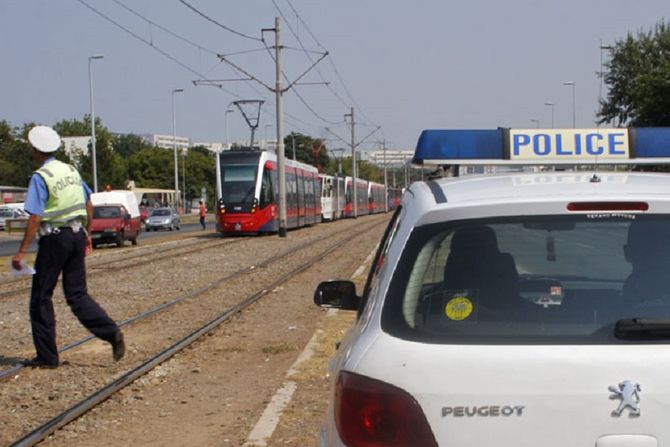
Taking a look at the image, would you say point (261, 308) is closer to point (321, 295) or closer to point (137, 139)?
point (321, 295)

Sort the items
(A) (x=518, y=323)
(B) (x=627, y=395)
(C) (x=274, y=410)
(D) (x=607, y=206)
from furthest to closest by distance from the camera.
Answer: (C) (x=274, y=410) < (D) (x=607, y=206) < (A) (x=518, y=323) < (B) (x=627, y=395)

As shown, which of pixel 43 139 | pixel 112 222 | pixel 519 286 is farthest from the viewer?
pixel 112 222

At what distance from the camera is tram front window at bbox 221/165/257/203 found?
3819 cm

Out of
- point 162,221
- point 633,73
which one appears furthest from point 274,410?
point 162,221

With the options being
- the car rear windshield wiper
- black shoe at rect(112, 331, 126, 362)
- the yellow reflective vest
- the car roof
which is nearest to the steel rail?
black shoe at rect(112, 331, 126, 362)

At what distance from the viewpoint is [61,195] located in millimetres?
8008

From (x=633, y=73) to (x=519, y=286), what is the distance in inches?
1679

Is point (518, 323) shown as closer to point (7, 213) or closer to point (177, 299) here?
point (177, 299)

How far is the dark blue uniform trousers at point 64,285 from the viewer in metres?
7.95

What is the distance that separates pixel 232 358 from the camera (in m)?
9.64

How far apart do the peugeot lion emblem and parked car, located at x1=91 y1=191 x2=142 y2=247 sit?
102 feet

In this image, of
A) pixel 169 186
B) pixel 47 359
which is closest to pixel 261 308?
pixel 47 359

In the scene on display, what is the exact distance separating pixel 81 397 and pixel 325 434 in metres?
4.35

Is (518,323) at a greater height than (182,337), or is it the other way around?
(518,323)
